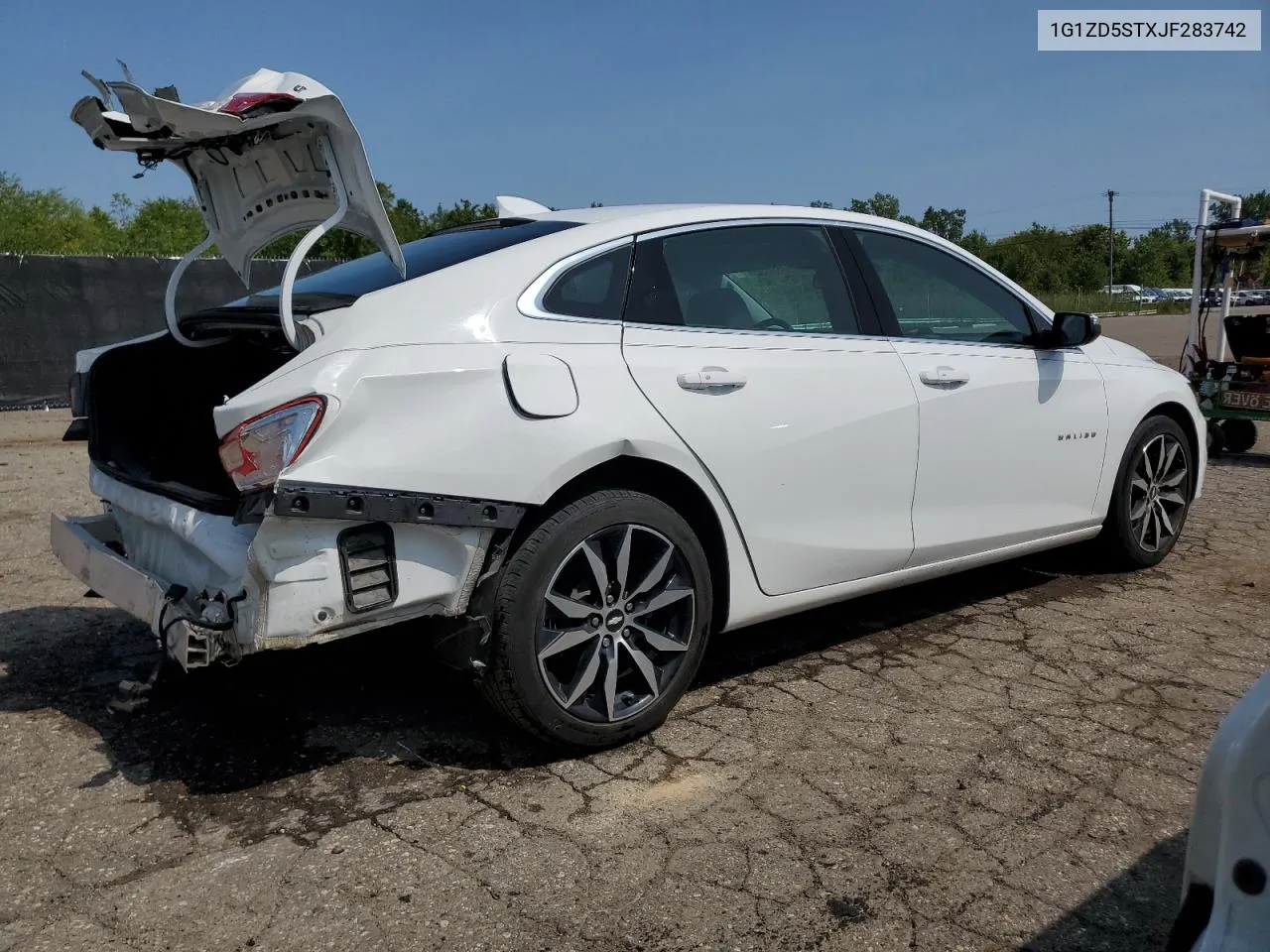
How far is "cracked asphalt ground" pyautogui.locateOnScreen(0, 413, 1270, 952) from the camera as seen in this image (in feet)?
7.78

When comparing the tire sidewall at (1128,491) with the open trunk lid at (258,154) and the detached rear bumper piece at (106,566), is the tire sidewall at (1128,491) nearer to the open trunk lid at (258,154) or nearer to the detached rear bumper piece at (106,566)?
the open trunk lid at (258,154)

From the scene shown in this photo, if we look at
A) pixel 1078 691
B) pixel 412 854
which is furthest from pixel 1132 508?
pixel 412 854

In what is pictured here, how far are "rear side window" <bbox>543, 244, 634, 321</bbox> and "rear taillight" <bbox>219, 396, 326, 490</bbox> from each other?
2.62 ft

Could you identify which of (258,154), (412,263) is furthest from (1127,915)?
(258,154)

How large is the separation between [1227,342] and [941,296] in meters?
7.11

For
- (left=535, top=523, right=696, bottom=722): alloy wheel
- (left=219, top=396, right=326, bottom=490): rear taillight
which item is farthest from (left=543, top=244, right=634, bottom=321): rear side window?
(left=219, top=396, right=326, bottom=490): rear taillight

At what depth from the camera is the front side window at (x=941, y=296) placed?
3998mm

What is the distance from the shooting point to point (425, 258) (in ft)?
11.1

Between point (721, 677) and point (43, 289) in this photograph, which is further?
point (43, 289)

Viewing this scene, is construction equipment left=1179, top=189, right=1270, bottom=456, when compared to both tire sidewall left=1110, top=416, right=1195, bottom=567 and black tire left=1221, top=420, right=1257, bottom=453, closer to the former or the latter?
black tire left=1221, top=420, right=1257, bottom=453

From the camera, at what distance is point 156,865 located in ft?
8.48

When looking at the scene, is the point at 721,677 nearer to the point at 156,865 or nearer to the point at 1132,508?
the point at 156,865

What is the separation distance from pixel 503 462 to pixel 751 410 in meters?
0.91

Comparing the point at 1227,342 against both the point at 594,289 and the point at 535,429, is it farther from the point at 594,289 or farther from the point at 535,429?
the point at 535,429
